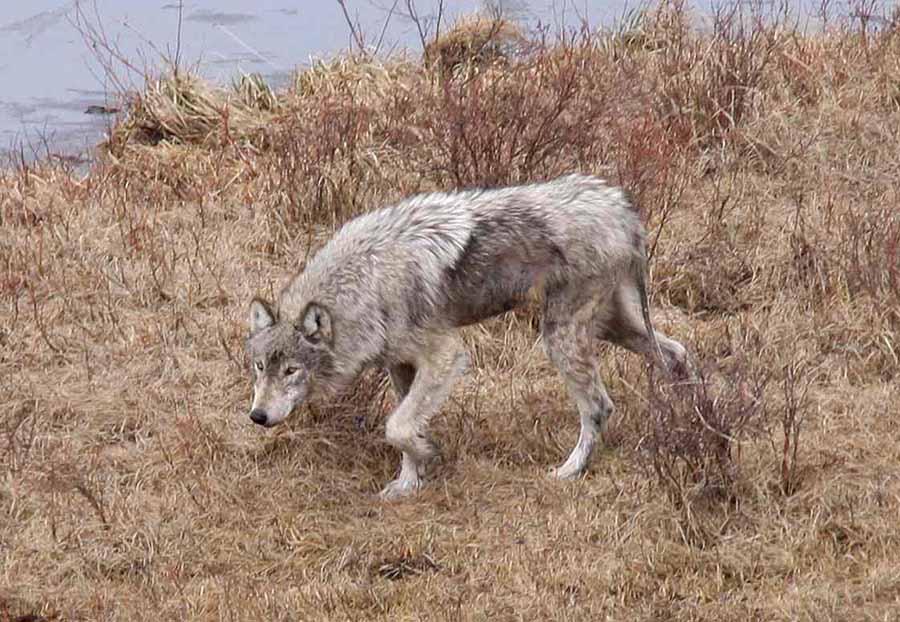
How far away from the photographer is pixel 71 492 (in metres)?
7.60

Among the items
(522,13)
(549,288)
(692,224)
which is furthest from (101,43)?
(549,288)

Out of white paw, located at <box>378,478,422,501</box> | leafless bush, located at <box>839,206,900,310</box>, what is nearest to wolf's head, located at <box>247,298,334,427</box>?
white paw, located at <box>378,478,422,501</box>

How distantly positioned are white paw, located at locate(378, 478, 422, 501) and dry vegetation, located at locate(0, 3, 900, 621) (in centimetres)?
7

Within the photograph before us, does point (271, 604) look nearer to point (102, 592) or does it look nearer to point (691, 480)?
point (102, 592)

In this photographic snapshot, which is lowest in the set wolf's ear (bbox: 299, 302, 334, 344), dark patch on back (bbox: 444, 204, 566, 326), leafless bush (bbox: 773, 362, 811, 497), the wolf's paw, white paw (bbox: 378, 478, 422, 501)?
white paw (bbox: 378, 478, 422, 501)

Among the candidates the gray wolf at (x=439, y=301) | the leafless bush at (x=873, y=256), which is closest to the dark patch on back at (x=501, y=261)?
the gray wolf at (x=439, y=301)

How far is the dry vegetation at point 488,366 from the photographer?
265 inches

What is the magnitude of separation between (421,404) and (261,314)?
0.85 metres

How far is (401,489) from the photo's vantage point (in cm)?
771

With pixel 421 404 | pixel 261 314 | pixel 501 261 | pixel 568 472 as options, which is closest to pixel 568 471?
pixel 568 472

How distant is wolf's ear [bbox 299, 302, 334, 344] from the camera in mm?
7547

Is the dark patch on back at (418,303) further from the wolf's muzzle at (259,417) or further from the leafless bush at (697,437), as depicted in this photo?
the leafless bush at (697,437)

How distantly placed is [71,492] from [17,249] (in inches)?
111

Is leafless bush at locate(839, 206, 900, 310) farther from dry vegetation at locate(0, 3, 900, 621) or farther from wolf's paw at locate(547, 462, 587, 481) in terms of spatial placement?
wolf's paw at locate(547, 462, 587, 481)
